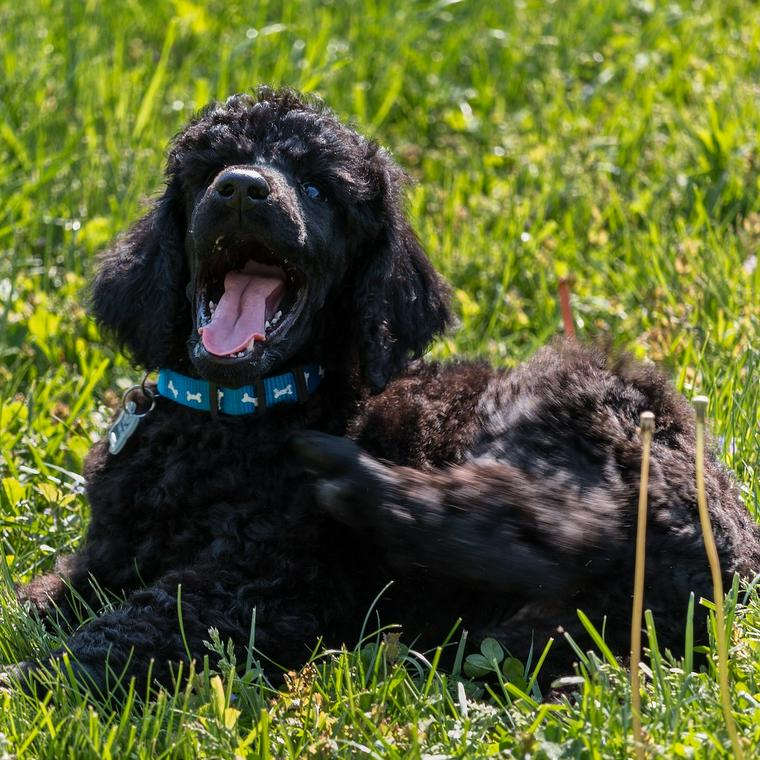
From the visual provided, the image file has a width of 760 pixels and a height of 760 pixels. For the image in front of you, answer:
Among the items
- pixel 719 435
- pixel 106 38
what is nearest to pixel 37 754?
pixel 719 435

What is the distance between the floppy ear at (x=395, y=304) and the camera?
3.65 m

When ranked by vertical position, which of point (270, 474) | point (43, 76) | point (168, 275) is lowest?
point (270, 474)

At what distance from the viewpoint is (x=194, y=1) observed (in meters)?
7.49

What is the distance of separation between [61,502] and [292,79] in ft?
10.7

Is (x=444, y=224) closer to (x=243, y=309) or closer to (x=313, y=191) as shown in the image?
(x=313, y=191)

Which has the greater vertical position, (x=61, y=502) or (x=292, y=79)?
(x=292, y=79)

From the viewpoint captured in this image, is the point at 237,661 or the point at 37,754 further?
the point at 237,661

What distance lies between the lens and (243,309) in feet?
11.9

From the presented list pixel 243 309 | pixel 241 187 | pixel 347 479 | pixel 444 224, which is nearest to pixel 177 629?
pixel 347 479

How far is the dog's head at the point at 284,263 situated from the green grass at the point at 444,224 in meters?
0.72

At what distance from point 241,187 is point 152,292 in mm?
545

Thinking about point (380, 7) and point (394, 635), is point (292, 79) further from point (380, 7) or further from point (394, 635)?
point (394, 635)

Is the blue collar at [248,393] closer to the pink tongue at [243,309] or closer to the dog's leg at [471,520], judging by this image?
the pink tongue at [243,309]

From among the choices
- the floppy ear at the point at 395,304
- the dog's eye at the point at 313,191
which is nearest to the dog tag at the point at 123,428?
the floppy ear at the point at 395,304
